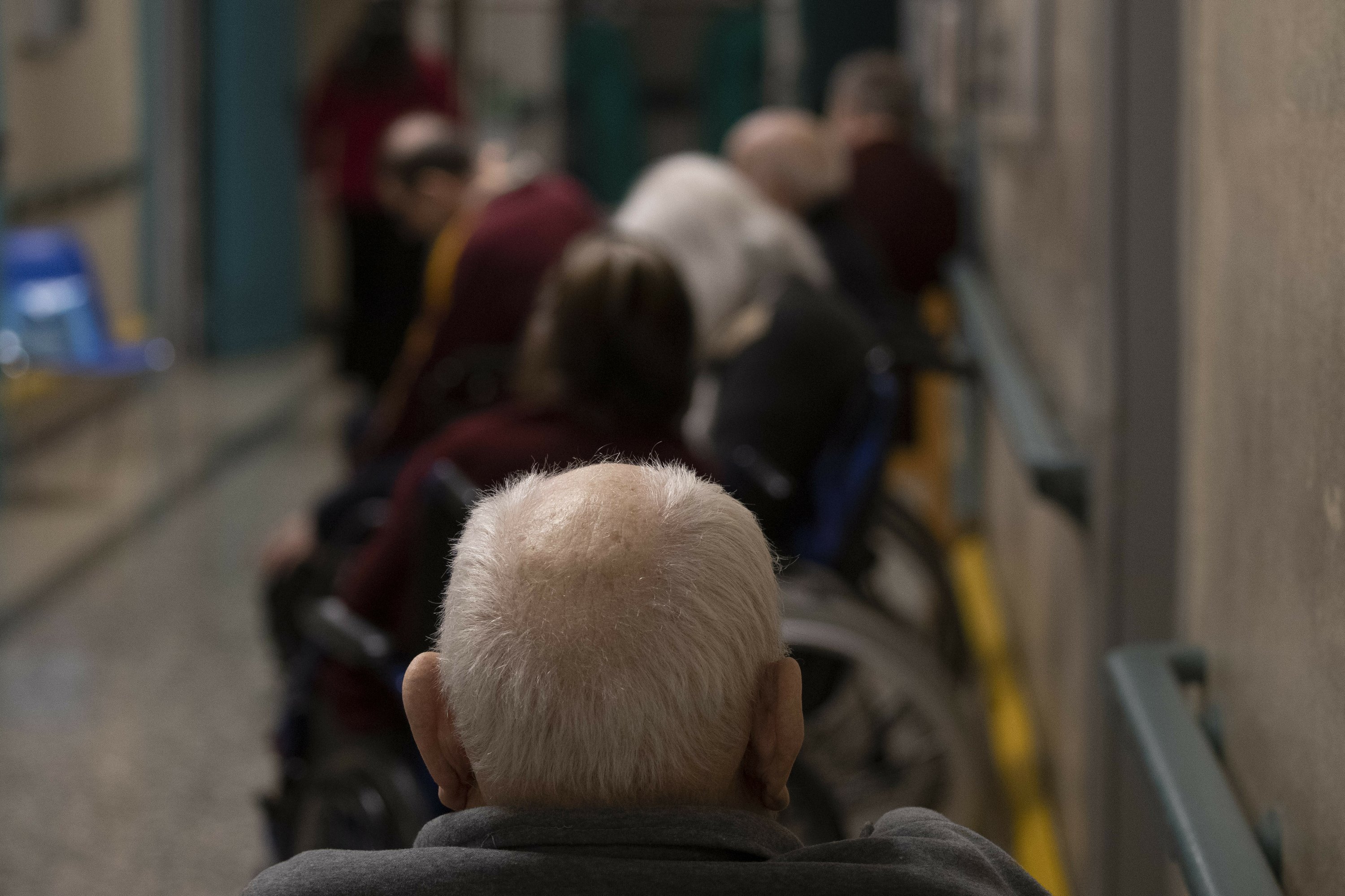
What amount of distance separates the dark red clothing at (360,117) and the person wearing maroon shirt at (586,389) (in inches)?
196

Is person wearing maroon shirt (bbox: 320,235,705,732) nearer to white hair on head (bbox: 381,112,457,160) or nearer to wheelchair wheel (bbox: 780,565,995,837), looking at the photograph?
wheelchair wheel (bbox: 780,565,995,837)

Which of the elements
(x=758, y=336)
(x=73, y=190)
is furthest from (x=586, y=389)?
(x=73, y=190)

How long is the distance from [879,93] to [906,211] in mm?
524

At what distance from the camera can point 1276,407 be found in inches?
45.5

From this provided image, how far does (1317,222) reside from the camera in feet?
3.35

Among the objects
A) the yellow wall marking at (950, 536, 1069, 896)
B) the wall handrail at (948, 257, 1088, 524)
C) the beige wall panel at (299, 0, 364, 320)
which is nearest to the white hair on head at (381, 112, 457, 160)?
the wall handrail at (948, 257, 1088, 524)

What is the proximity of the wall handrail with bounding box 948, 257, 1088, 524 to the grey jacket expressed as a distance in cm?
143

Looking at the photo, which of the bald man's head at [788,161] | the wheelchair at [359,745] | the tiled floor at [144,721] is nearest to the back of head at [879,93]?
the bald man's head at [788,161]

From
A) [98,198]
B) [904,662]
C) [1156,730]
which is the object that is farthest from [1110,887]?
[98,198]

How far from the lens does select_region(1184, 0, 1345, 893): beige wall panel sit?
99cm

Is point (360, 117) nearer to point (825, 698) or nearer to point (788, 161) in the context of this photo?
point (788, 161)

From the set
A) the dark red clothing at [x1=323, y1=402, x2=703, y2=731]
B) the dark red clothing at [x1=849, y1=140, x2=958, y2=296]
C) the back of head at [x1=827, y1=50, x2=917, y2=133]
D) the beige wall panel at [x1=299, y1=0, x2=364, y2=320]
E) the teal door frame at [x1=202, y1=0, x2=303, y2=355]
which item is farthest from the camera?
the beige wall panel at [x1=299, y1=0, x2=364, y2=320]

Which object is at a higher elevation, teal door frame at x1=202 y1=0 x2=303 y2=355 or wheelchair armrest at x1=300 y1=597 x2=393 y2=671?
wheelchair armrest at x1=300 y1=597 x2=393 y2=671

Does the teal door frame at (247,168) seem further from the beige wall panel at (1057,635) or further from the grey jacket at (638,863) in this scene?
the grey jacket at (638,863)
